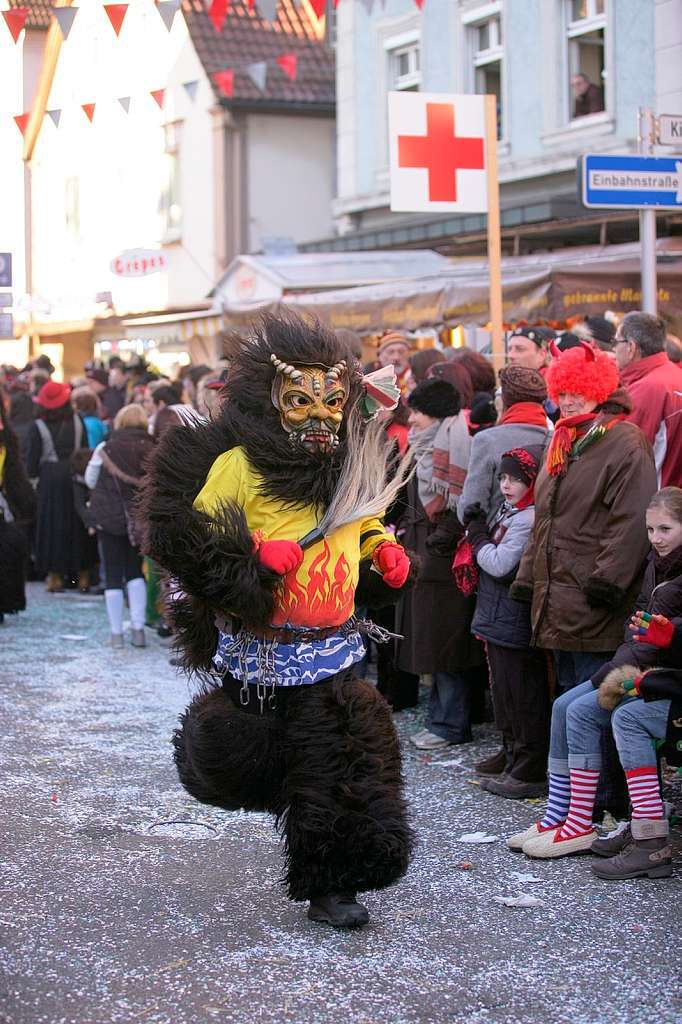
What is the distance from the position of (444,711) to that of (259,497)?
9.64ft

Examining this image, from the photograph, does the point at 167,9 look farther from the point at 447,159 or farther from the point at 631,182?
the point at 631,182

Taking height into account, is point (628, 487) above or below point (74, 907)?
above

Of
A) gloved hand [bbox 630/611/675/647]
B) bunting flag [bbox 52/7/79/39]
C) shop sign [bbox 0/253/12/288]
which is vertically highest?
bunting flag [bbox 52/7/79/39]

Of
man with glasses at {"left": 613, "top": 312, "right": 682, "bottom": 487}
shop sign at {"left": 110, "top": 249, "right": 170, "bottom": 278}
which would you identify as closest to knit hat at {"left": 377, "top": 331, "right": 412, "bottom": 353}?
man with glasses at {"left": 613, "top": 312, "right": 682, "bottom": 487}

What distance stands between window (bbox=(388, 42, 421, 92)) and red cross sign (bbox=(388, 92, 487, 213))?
38.6 feet

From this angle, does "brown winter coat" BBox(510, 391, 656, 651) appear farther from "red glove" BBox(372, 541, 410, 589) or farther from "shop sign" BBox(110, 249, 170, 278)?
"shop sign" BBox(110, 249, 170, 278)

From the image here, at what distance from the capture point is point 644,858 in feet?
16.9

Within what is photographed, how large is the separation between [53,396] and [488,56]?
29.3 ft

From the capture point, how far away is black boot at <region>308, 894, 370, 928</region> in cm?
463

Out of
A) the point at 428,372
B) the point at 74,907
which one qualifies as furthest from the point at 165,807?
the point at 428,372

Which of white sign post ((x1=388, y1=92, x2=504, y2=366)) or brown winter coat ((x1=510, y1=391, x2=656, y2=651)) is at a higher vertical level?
white sign post ((x1=388, y1=92, x2=504, y2=366))

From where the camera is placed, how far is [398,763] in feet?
15.9

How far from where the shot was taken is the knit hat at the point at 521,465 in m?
6.38

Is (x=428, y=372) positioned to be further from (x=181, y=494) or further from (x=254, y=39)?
(x=254, y=39)
